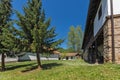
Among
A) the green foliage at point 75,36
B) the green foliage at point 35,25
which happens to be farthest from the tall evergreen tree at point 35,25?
the green foliage at point 75,36

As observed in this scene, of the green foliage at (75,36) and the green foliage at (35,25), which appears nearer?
the green foliage at (35,25)

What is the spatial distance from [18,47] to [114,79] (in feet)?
41.7

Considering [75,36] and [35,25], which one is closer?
[35,25]

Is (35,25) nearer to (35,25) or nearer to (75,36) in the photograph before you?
(35,25)

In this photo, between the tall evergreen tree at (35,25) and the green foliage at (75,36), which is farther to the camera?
the green foliage at (75,36)

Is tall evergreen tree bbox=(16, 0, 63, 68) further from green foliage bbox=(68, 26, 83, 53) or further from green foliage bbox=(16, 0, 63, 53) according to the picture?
green foliage bbox=(68, 26, 83, 53)

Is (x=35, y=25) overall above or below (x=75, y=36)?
below

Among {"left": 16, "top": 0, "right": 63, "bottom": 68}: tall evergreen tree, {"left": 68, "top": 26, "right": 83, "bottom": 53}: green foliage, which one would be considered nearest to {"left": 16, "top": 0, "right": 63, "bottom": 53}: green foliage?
{"left": 16, "top": 0, "right": 63, "bottom": 68}: tall evergreen tree

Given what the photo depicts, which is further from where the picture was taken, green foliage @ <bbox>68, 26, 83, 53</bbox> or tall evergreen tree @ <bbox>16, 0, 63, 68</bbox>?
green foliage @ <bbox>68, 26, 83, 53</bbox>

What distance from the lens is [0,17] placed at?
24094mm

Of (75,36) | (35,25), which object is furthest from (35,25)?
(75,36)

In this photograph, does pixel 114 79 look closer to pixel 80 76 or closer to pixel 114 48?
pixel 80 76

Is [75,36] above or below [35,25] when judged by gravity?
above

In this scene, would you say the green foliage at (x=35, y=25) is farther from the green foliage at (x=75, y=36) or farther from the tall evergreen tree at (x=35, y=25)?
the green foliage at (x=75, y=36)
